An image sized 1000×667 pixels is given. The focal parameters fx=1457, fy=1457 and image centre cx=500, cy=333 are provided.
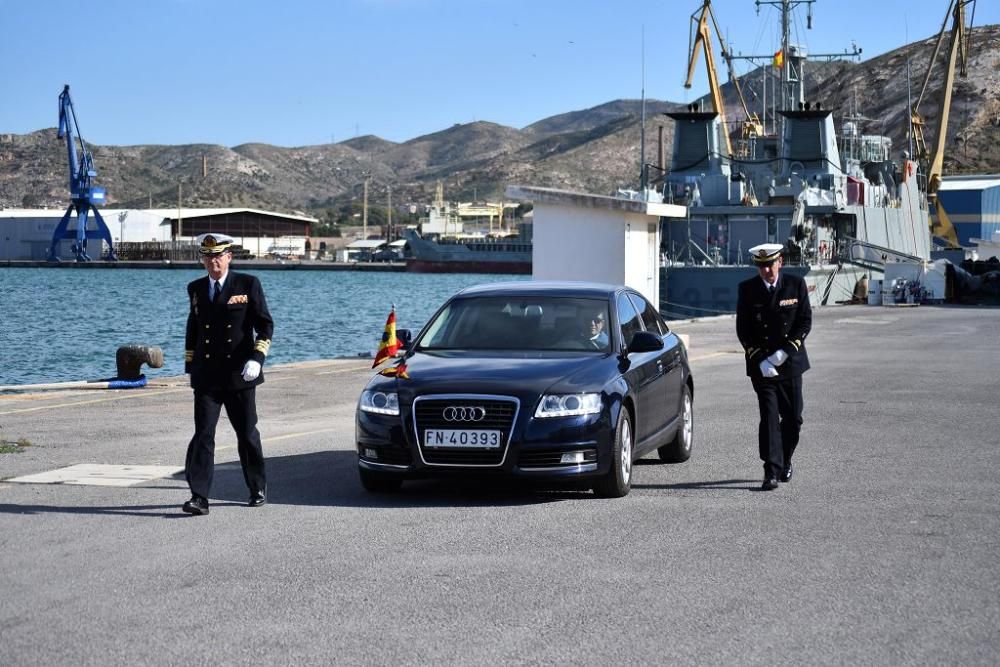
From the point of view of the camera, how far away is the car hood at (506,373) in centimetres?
986

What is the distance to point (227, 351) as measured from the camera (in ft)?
31.8

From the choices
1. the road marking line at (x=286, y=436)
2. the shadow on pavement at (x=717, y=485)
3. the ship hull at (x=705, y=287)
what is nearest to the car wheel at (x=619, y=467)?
the shadow on pavement at (x=717, y=485)

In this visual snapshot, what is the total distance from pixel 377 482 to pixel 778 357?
3.05 metres

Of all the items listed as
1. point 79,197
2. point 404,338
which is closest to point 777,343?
point 404,338

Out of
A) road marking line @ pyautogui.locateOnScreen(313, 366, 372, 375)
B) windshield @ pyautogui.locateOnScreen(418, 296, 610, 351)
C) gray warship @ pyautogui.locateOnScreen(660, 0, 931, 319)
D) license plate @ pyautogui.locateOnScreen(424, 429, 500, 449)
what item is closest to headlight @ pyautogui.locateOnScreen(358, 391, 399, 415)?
license plate @ pyautogui.locateOnScreen(424, 429, 500, 449)

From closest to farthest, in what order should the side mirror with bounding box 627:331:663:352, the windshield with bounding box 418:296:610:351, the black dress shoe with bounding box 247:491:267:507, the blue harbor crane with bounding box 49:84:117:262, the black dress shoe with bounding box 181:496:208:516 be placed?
the black dress shoe with bounding box 181:496:208:516 → the black dress shoe with bounding box 247:491:267:507 → the side mirror with bounding box 627:331:663:352 → the windshield with bounding box 418:296:610:351 → the blue harbor crane with bounding box 49:84:117:262

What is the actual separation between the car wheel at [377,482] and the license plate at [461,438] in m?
0.46

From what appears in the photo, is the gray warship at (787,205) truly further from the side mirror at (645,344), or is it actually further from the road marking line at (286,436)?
the side mirror at (645,344)

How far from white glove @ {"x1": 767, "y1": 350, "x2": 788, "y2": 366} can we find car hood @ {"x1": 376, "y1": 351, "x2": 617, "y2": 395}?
115cm

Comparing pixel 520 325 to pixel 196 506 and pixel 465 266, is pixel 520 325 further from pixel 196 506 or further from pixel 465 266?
pixel 465 266

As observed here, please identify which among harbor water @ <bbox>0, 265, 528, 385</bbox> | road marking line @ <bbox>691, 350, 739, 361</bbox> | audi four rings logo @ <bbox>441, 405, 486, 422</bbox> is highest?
audi four rings logo @ <bbox>441, 405, 486, 422</bbox>

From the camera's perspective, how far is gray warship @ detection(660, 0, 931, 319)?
57125mm

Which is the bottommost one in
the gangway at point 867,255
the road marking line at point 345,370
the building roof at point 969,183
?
the road marking line at point 345,370

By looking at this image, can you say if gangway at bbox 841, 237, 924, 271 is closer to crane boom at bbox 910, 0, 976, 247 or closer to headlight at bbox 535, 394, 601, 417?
crane boom at bbox 910, 0, 976, 247
